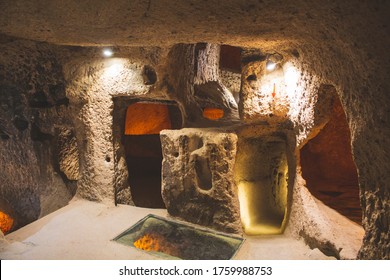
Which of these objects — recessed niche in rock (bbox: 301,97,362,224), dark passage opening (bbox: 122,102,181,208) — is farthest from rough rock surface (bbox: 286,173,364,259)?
dark passage opening (bbox: 122,102,181,208)

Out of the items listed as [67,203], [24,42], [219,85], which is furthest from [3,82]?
[219,85]

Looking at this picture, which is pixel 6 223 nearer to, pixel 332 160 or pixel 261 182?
pixel 261 182

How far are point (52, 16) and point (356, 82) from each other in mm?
2481

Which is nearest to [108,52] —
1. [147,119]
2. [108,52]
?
[108,52]

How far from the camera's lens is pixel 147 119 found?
10.3 metres

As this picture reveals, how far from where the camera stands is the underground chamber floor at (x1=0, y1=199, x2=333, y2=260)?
3162 mm

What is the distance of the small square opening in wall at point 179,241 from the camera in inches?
127

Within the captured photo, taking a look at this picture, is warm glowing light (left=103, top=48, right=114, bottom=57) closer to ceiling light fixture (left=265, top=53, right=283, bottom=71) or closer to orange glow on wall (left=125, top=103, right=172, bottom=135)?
ceiling light fixture (left=265, top=53, right=283, bottom=71)

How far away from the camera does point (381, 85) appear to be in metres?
1.78

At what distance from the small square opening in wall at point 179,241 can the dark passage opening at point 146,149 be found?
10.3 feet

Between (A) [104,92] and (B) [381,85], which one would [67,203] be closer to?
(A) [104,92]

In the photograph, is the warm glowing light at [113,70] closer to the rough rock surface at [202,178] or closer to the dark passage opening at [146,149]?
the rough rock surface at [202,178]

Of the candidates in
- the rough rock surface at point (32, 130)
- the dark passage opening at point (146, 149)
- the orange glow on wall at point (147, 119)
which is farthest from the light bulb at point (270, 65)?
the orange glow on wall at point (147, 119)

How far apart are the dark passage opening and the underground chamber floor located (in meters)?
2.68
